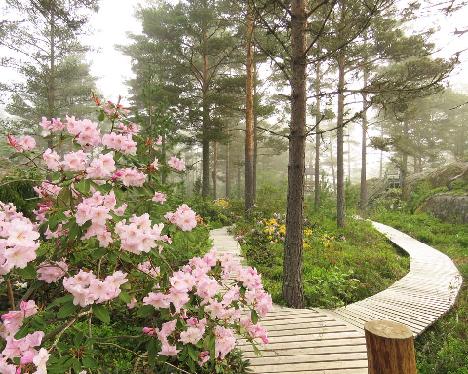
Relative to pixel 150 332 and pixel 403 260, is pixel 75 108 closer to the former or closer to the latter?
pixel 403 260

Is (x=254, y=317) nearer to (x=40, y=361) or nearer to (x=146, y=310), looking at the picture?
(x=146, y=310)

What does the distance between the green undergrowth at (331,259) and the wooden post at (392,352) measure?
3.22m

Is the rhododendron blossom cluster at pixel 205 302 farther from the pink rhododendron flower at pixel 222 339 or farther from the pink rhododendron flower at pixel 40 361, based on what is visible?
the pink rhododendron flower at pixel 40 361

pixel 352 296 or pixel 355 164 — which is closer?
pixel 352 296

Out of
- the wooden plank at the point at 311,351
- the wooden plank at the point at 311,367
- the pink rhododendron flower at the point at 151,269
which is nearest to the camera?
the pink rhododendron flower at the point at 151,269

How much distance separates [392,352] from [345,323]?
2532 mm

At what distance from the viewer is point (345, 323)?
187 inches

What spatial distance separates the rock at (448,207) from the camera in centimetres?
1313

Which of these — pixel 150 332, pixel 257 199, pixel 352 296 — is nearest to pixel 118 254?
pixel 150 332

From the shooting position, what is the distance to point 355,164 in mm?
74625

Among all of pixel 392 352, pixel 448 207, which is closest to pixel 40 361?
pixel 392 352

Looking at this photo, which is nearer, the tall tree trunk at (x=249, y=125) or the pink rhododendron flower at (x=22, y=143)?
the pink rhododendron flower at (x=22, y=143)

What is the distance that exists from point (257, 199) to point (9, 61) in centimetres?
1219

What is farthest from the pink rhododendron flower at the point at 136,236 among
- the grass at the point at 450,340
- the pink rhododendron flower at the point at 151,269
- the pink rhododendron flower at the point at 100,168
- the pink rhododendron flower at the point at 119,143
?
the grass at the point at 450,340
